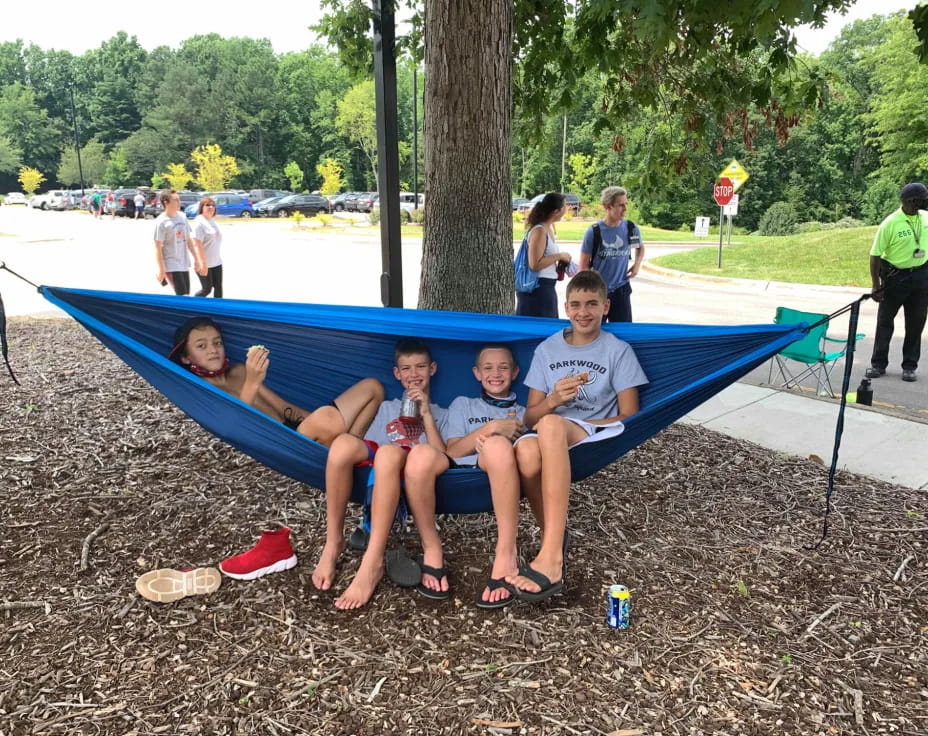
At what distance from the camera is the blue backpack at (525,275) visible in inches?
176

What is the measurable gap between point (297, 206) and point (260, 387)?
1207 inches

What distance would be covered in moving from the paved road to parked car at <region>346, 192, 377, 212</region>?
15.0 metres

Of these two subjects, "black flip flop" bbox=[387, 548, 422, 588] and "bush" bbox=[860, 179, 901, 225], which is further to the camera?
"bush" bbox=[860, 179, 901, 225]

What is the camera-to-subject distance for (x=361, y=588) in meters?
2.18

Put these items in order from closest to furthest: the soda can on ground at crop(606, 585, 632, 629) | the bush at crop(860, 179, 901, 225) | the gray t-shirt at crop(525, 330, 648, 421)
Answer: the soda can on ground at crop(606, 585, 632, 629) < the gray t-shirt at crop(525, 330, 648, 421) < the bush at crop(860, 179, 901, 225)

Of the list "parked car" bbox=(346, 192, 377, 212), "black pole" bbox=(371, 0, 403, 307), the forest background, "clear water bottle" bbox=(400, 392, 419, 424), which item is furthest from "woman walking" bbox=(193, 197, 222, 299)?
"parked car" bbox=(346, 192, 377, 212)

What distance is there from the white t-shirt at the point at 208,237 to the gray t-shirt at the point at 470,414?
15.8ft

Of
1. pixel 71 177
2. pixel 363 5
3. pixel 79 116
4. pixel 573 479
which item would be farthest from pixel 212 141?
pixel 573 479

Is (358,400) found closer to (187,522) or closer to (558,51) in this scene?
(187,522)

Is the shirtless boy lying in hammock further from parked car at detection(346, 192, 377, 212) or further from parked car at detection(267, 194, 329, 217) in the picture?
parked car at detection(346, 192, 377, 212)

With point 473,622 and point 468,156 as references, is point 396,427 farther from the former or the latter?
point 468,156

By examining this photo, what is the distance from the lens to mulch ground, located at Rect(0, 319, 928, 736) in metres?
1.76

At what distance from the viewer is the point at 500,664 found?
1919 millimetres

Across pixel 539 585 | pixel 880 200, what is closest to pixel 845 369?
pixel 539 585
